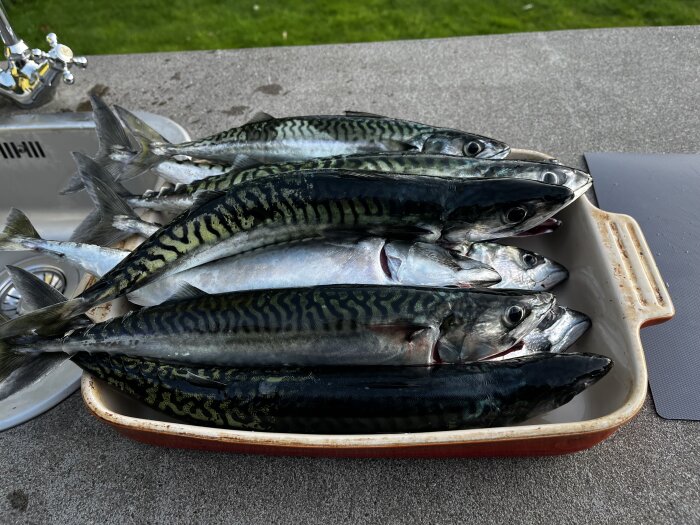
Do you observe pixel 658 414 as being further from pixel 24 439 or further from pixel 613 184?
pixel 24 439

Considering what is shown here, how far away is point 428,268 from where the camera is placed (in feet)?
3.99

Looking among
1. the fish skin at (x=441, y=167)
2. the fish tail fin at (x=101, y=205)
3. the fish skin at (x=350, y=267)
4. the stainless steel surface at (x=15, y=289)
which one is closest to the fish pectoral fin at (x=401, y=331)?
the fish skin at (x=350, y=267)

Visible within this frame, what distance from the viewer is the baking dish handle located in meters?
1.13

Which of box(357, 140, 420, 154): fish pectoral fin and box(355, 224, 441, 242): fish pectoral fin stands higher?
box(357, 140, 420, 154): fish pectoral fin

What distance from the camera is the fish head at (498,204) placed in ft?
4.03

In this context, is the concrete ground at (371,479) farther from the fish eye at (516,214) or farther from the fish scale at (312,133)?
the fish scale at (312,133)

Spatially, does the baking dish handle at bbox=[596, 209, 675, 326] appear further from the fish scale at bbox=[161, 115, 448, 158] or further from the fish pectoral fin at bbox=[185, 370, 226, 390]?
the fish pectoral fin at bbox=[185, 370, 226, 390]

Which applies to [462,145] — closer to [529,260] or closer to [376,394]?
[529,260]

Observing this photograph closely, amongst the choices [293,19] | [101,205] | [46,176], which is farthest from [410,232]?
[293,19]

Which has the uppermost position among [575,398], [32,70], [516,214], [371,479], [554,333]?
[32,70]

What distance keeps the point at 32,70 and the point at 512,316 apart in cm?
218

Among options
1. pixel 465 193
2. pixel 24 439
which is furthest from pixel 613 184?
pixel 24 439

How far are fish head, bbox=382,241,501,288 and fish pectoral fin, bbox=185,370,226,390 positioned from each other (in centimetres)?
50

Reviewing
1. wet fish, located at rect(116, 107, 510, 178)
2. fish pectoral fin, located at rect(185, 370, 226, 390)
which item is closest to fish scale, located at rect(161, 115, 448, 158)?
wet fish, located at rect(116, 107, 510, 178)
